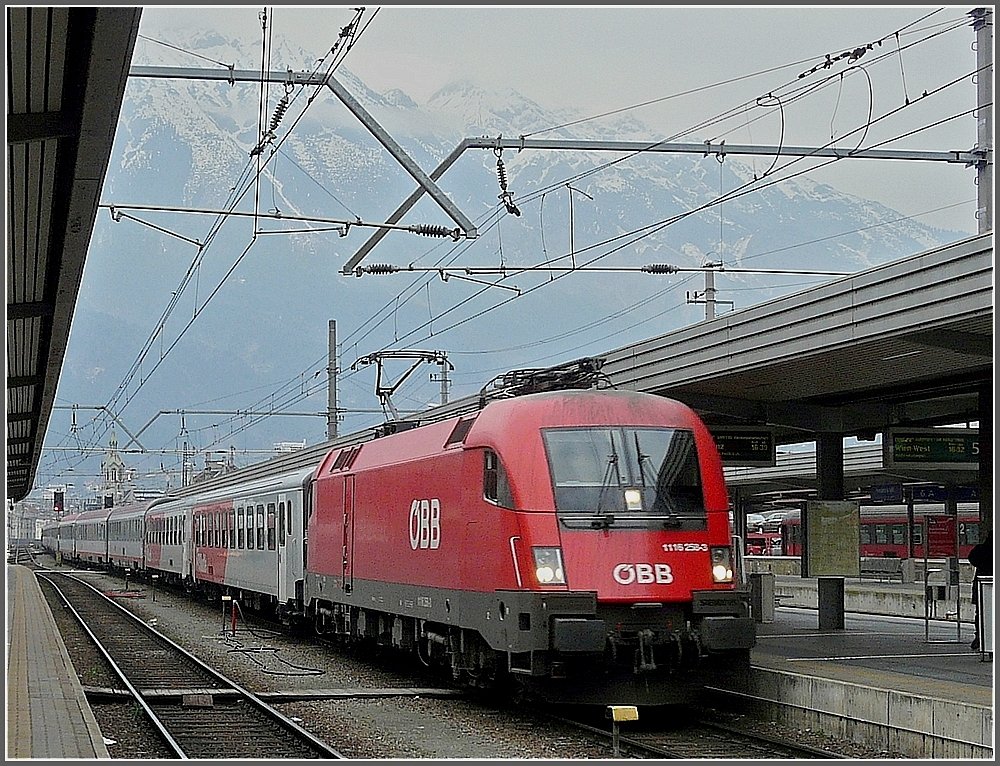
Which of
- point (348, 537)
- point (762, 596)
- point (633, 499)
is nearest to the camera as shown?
point (633, 499)

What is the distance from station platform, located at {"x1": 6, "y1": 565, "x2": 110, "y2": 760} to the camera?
35.6 ft

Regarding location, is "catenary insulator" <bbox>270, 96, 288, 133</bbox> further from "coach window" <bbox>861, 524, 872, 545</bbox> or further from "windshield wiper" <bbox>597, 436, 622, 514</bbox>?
"coach window" <bbox>861, 524, 872, 545</bbox>

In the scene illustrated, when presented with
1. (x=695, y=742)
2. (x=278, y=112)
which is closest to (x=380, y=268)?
(x=278, y=112)

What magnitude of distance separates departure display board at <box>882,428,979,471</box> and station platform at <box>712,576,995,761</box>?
2.39 metres

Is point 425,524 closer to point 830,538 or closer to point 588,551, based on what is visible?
point 588,551

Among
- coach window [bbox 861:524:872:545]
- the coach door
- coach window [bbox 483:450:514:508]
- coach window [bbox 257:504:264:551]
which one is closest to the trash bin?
the coach door

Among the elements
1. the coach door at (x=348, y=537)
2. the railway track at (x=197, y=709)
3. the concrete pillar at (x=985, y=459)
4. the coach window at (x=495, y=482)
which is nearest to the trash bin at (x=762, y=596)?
the concrete pillar at (x=985, y=459)

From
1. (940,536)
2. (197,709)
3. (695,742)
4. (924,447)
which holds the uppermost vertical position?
(924,447)

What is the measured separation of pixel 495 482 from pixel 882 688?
13.0 ft

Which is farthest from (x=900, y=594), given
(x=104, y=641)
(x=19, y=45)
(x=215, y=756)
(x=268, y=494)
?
(x=19, y=45)

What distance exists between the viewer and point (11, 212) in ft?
43.1

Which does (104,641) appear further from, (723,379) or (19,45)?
(19,45)

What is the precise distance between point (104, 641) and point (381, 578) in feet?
32.8

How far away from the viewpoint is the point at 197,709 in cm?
1513
